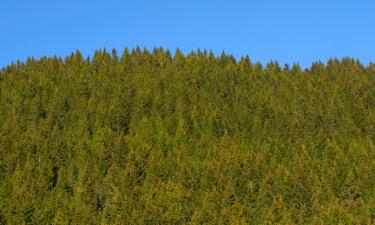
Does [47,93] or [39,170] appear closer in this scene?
[39,170]

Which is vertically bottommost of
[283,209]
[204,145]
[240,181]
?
[283,209]

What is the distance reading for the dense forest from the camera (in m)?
69.8

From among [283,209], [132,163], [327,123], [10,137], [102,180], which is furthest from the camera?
[327,123]

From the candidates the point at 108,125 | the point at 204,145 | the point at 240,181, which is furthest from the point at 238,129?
the point at 240,181

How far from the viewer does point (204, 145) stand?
103 meters

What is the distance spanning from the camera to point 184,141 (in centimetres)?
10238

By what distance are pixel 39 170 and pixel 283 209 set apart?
36861 millimetres

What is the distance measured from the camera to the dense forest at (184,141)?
229 feet

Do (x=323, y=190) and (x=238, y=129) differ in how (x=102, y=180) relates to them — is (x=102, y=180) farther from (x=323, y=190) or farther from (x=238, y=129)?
(x=238, y=129)

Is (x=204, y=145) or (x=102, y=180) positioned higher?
(x=204, y=145)

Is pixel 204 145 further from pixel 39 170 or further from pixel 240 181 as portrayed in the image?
pixel 39 170

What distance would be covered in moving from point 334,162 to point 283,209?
2305 cm

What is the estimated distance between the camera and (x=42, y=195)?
7419 centimetres

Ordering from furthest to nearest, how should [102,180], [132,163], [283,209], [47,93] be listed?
[47,93]
[132,163]
[102,180]
[283,209]
